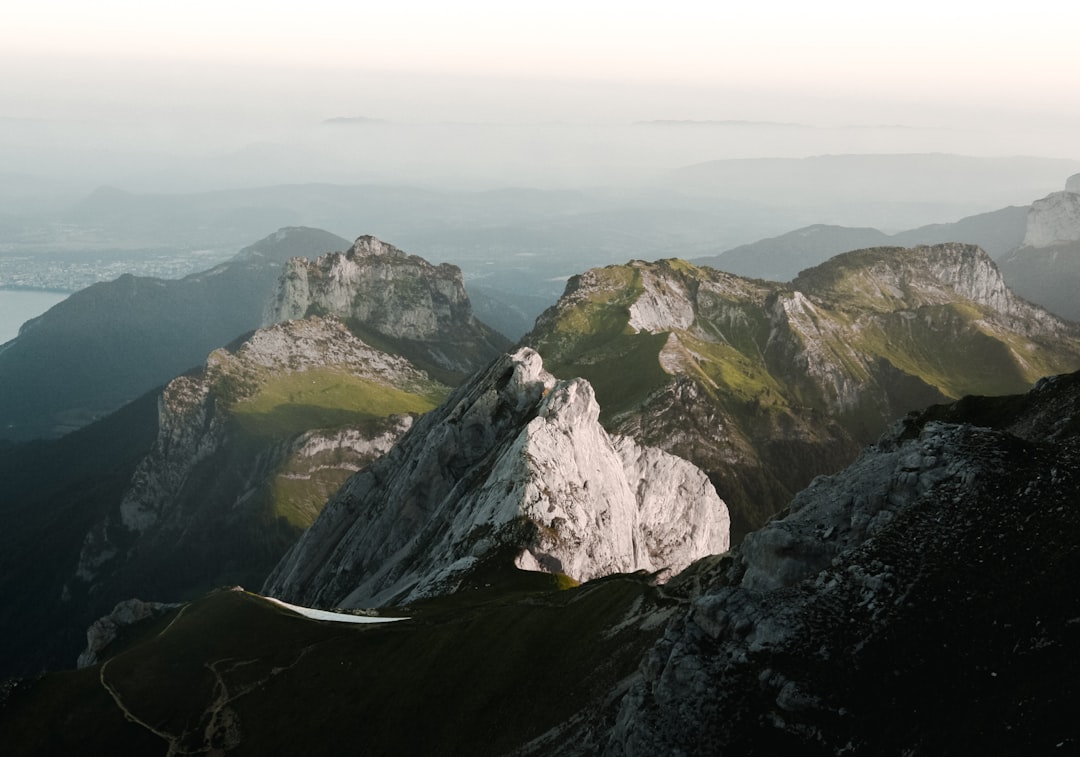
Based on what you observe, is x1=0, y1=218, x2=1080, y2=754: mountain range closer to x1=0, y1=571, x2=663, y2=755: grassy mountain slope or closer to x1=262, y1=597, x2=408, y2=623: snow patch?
x1=0, y1=571, x2=663, y2=755: grassy mountain slope

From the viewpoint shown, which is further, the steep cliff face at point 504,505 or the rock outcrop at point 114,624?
the rock outcrop at point 114,624

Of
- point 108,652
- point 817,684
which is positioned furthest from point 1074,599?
point 108,652

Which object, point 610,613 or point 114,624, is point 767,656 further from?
point 114,624

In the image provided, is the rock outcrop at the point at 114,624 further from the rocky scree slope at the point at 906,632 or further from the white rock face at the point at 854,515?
the white rock face at the point at 854,515

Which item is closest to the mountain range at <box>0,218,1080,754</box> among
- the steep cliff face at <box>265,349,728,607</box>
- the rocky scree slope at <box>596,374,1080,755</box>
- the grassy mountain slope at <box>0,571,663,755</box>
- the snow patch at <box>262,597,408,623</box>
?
the rocky scree slope at <box>596,374,1080,755</box>

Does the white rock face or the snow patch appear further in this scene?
the snow patch

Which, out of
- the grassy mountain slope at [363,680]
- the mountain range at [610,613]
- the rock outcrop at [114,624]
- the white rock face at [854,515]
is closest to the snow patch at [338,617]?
the mountain range at [610,613]

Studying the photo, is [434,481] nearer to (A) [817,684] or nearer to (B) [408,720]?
(B) [408,720]
